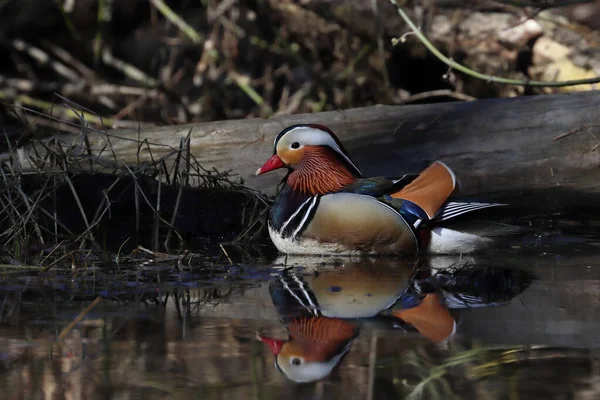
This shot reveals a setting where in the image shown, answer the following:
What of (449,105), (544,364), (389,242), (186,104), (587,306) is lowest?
(544,364)

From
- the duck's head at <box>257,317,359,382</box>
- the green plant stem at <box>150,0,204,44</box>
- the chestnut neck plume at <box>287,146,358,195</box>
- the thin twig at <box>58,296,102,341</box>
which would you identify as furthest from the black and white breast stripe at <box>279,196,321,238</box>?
the green plant stem at <box>150,0,204,44</box>

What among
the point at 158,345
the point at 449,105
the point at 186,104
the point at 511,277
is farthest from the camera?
the point at 186,104

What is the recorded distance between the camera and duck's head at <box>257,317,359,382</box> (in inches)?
98.6

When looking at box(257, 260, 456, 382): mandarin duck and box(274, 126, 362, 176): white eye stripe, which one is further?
box(274, 126, 362, 176): white eye stripe

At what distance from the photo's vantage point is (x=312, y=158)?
16.8ft

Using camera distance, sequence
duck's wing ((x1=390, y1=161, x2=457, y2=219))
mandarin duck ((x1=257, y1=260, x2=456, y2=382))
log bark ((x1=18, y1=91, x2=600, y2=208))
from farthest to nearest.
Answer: log bark ((x1=18, y1=91, x2=600, y2=208)) → duck's wing ((x1=390, y1=161, x2=457, y2=219)) → mandarin duck ((x1=257, y1=260, x2=456, y2=382))

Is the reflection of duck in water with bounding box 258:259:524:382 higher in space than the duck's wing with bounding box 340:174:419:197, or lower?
lower

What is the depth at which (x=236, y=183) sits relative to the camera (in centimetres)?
561

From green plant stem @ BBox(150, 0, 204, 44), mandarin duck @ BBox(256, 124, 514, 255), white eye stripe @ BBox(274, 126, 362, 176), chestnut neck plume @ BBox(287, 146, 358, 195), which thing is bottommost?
mandarin duck @ BBox(256, 124, 514, 255)

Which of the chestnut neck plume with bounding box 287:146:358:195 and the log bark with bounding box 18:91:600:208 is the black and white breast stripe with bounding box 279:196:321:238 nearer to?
the chestnut neck plume with bounding box 287:146:358:195

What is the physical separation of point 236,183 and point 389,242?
1240mm

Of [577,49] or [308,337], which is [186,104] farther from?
[308,337]

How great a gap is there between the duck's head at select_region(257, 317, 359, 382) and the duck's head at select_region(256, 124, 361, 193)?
1.98m

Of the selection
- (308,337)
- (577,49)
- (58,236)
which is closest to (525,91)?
(577,49)
